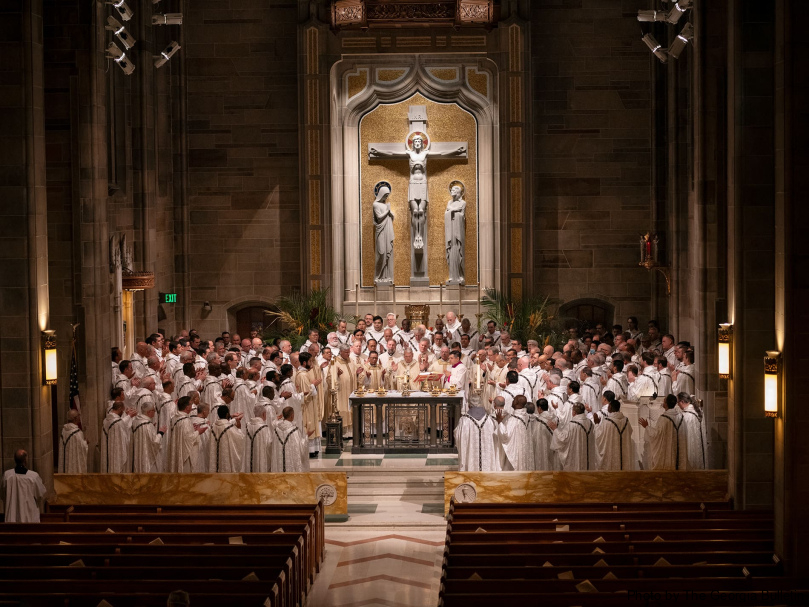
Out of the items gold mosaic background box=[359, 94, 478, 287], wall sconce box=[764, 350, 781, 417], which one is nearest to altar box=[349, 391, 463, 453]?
wall sconce box=[764, 350, 781, 417]

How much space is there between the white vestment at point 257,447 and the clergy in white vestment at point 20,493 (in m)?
3.15

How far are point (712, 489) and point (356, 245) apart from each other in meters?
12.5

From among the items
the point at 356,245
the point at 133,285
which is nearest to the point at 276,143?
the point at 356,245

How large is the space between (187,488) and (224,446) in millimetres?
1255

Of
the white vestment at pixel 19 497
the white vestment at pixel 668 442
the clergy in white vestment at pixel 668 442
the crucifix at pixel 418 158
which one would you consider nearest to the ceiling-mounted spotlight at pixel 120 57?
the crucifix at pixel 418 158

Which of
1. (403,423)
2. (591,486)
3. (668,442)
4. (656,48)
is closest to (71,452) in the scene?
(403,423)

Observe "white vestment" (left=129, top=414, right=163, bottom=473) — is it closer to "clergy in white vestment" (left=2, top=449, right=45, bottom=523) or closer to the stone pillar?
the stone pillar

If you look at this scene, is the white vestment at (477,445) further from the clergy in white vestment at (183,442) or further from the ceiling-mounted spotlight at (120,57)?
the ceiling-mounted spotlight at (120,57)

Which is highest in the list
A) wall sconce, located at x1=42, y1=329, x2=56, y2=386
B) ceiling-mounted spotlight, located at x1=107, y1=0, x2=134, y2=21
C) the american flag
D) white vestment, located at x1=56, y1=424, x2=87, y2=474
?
ceiling-mounted spotlight, located at x1=107, y1=0, x2=134, y2=21

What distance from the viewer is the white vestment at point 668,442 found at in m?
16.9

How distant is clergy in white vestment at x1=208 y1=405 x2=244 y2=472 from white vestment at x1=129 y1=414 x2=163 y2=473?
0.89 m

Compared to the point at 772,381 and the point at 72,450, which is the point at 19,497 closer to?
the point at 72,450

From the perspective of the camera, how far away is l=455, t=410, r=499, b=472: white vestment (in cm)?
1691

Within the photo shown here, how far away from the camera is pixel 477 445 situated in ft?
55.7
